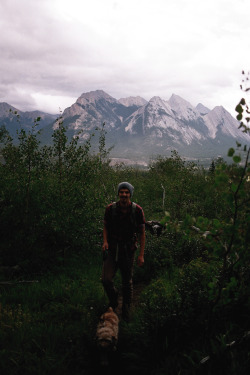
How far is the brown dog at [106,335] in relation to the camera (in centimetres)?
404

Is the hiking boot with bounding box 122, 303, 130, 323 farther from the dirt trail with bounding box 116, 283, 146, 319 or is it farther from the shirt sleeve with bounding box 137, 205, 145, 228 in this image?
the shirt sleeve with bounding box 137, 205, 145, 228

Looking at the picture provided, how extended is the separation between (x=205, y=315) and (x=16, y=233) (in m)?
6.88

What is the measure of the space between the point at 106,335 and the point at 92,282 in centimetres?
288

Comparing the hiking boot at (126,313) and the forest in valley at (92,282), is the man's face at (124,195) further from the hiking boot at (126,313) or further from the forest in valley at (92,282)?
the hiking boot at (126,313)

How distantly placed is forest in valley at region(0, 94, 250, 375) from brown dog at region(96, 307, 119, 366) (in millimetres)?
237

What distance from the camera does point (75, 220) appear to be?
8633mm

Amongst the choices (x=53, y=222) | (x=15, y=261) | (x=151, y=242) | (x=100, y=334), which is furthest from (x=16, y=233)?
(x=100, y=334)

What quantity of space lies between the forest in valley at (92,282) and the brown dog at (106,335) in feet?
0.78

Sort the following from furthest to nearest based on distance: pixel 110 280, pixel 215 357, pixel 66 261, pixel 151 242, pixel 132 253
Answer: pixel 151 242 → pixel 66 261 → pixel 132 253 → pixel 110 280 → pixel 215 357

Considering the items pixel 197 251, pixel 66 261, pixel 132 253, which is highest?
pixel 132 253

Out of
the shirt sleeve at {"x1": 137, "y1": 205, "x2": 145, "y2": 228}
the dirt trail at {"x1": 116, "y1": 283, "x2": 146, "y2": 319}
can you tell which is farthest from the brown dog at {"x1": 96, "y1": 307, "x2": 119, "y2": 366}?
the shirt sleeve at {"x1": 137, "y1": 205, "x2": 145, "y2": 228}

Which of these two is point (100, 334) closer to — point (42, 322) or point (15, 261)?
point (42, 322)

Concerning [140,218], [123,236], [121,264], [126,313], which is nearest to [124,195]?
[140,218]

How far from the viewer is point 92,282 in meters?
6.98
